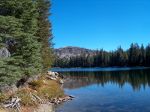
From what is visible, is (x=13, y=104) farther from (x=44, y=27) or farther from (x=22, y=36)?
(x=44, y=27)

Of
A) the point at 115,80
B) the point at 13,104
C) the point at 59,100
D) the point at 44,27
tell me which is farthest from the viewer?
the point at 115,80

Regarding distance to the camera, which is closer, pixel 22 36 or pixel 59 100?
pixel 22 36

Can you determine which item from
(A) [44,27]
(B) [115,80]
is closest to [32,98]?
(A) [44,27]

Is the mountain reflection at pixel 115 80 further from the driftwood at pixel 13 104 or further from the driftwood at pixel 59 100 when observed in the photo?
the driftwood at pixel 13 104

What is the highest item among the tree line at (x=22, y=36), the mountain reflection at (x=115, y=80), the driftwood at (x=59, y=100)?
the tree line at (x=22, y=36)

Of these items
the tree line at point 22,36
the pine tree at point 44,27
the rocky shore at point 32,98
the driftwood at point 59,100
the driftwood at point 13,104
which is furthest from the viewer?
the pine tree at point 44,27

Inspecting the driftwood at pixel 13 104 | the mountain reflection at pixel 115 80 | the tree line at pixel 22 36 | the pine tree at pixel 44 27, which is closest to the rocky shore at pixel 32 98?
the driftwood at pixel 13 104

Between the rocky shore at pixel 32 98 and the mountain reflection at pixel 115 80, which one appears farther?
the mountain reflection at pixel 115 80

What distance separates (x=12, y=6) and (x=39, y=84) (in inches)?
498

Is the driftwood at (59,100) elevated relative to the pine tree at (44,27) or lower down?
lower down

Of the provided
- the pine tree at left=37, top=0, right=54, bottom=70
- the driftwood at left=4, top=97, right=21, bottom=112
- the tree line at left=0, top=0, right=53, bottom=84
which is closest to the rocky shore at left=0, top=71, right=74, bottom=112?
the driftwood at left=4, top=97, right=21, bottom=112

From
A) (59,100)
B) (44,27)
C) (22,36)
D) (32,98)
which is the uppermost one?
(44,27)

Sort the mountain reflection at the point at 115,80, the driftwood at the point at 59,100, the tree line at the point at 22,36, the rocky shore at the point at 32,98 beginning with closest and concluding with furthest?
the rocky shore at the point at 32,98, the tree line at the point at 22,36, the driftwood at the point at 59,100, the mountain reflection at the point at 115,80

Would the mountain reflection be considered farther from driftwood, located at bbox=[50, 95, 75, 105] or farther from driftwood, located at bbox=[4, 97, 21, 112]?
driftwood, located at bbox=[4, 97, 21, 112]
